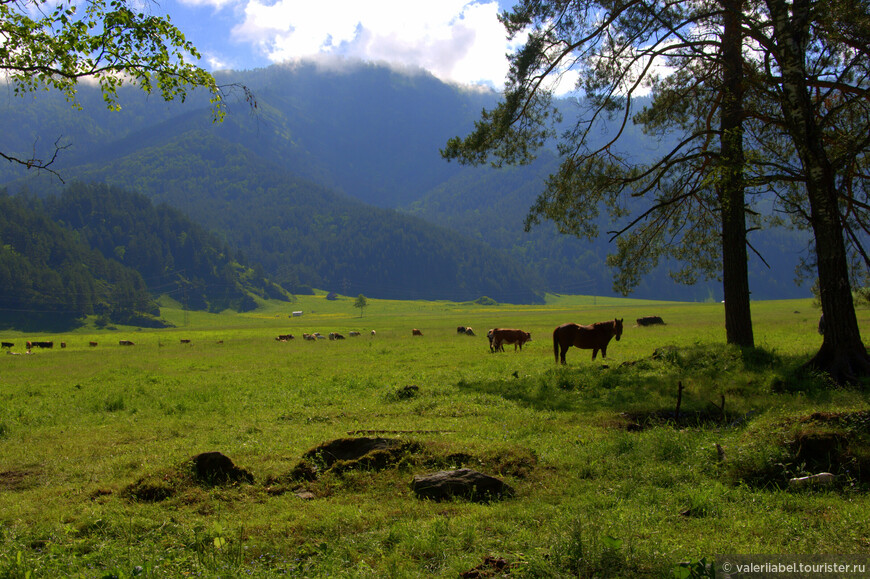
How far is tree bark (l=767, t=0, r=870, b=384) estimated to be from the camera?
39.2 ft

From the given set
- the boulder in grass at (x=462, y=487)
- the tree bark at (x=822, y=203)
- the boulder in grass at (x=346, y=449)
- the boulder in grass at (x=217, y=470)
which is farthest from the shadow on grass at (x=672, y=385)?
the boulder in grass at (x=217, y=470)

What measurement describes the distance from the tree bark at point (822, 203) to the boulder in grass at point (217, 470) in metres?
12.6

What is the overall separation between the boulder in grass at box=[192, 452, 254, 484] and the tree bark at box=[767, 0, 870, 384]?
41.5 feet

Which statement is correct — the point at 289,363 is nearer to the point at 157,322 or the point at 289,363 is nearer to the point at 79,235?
the point at 157,322

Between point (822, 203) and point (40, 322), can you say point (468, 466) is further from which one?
point (40, 322)

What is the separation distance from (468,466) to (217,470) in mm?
Result: 3708

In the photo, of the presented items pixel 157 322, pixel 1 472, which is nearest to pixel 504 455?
pixel 1 472

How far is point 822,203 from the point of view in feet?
39.6

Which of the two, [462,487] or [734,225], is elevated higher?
[734,225]

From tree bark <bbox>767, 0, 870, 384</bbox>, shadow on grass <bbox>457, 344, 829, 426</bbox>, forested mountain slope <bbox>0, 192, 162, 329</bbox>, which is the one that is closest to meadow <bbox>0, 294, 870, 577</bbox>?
shadow on grass <bbox>457, 344, 829, 426</bbox>

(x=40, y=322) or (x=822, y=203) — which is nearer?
(x=822, y=203)

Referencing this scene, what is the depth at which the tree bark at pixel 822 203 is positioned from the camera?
12.0 m

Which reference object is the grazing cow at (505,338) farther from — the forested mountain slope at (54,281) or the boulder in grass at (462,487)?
the forested mountain slope at (54,281)

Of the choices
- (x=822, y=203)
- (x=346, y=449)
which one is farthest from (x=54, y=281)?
(x=822, y=203)
